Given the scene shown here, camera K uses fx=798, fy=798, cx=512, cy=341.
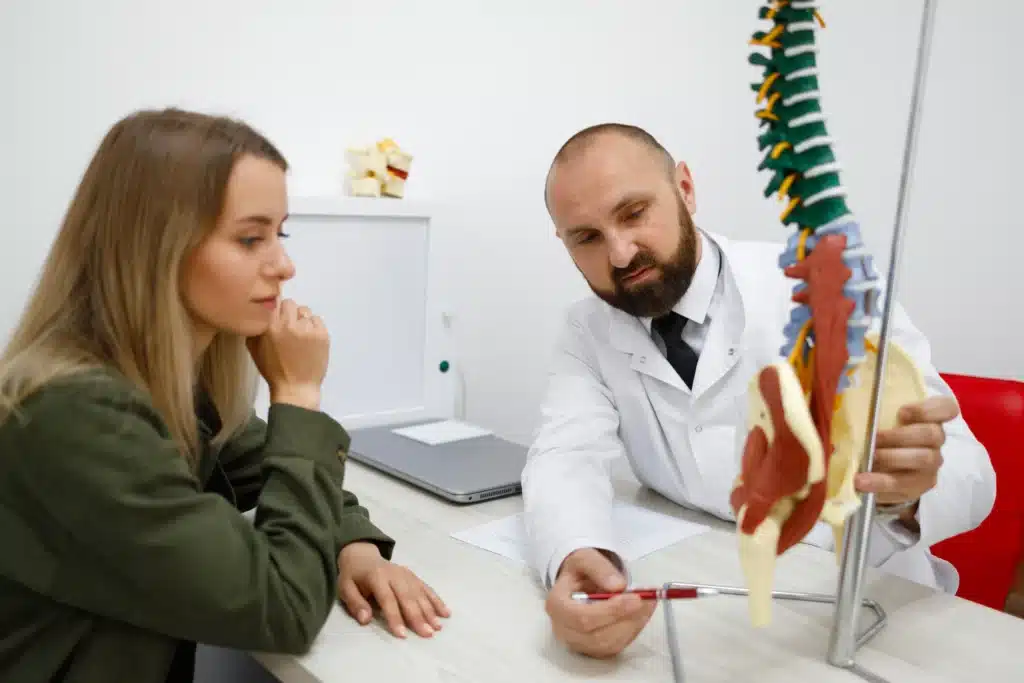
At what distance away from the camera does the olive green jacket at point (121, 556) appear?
26.9 inches

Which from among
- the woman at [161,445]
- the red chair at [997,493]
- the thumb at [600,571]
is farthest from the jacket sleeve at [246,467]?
the red chair at [997,493]

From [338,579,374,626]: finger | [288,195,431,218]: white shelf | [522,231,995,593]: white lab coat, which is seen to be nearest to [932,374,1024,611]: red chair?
[522,231,995,593]: white lab coat

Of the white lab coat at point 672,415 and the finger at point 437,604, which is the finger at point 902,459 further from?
the finger at point 437,604

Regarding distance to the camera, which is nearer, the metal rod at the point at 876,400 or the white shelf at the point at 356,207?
the metal rod at the point at 876,400

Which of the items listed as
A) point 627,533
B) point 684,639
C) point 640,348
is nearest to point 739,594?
point 684,639

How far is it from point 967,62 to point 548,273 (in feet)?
3.34

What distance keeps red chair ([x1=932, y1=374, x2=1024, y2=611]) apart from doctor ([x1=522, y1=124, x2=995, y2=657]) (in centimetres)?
5

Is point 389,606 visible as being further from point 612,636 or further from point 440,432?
point 440,432

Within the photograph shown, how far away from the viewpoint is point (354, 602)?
2.82 feet

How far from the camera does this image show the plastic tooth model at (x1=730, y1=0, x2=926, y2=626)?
0.57 metres

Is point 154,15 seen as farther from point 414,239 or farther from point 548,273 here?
point 548,273

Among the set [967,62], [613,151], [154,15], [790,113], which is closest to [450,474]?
[613,151]

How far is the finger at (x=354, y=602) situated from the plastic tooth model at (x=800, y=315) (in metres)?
0.43

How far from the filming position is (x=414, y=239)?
1736 millimetres
